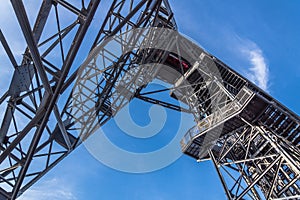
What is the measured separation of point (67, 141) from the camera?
24.8 feet

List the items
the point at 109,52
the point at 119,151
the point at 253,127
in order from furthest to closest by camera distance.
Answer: the point at 119,151
the point at 253,127
the point at 109,52

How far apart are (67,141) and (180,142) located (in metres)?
8.18

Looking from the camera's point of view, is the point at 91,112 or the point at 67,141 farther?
the point at 91,112

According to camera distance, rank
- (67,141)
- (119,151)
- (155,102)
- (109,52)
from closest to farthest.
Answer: (67,141), (109,52), (119,151), (155,102)

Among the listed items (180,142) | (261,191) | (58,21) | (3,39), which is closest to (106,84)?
(58,21)

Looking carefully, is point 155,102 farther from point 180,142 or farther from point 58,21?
point 58,21

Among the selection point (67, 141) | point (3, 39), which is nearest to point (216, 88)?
point (67, 141)

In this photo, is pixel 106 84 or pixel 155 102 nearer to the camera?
pixel 106 84

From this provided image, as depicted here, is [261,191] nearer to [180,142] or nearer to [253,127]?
[253,127]

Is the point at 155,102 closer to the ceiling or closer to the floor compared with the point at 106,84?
closer to the ceiling

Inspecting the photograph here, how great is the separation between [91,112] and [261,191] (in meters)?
9.90

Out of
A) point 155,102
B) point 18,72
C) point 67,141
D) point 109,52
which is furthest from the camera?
point 155,102

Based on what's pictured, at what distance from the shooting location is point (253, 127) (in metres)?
11.1

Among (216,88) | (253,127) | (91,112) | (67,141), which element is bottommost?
(67,141)
